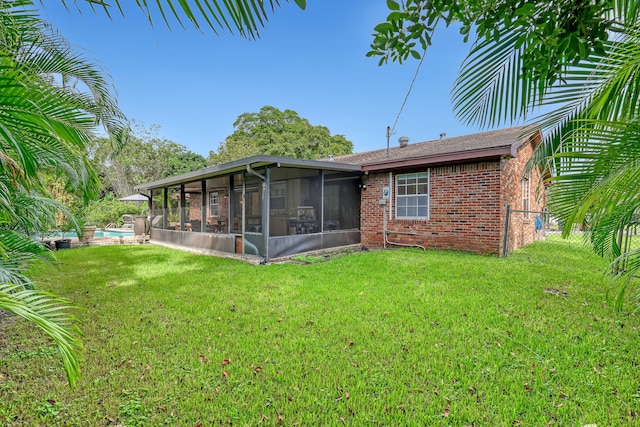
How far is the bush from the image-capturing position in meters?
19.9

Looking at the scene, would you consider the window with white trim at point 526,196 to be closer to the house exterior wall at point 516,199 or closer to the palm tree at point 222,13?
the house exterior wall at point 516,199

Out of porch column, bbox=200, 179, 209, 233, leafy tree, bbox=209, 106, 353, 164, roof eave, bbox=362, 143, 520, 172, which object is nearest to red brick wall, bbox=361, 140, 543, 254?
roof eave, bbox=362, 143, 520, 172

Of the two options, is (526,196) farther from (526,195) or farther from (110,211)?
(110,211)

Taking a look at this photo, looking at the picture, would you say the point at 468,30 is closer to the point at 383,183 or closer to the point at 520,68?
the point at 520,68

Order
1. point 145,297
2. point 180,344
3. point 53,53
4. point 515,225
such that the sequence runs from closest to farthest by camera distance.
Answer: point 180,344, point 53,53, point 145,297, point 515,225

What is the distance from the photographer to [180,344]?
327cm

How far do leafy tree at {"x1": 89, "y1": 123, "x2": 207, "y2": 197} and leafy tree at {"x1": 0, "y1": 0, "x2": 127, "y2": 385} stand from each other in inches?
954

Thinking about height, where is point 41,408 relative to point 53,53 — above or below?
below

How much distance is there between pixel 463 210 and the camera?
8.23m

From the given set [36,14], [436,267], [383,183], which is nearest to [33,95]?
[36,14]

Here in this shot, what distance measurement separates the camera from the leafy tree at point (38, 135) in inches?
50.8

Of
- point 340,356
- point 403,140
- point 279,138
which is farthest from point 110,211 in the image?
point 340,356

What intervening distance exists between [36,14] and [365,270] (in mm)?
5930

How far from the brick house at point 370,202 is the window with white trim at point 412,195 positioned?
0.10 ft
